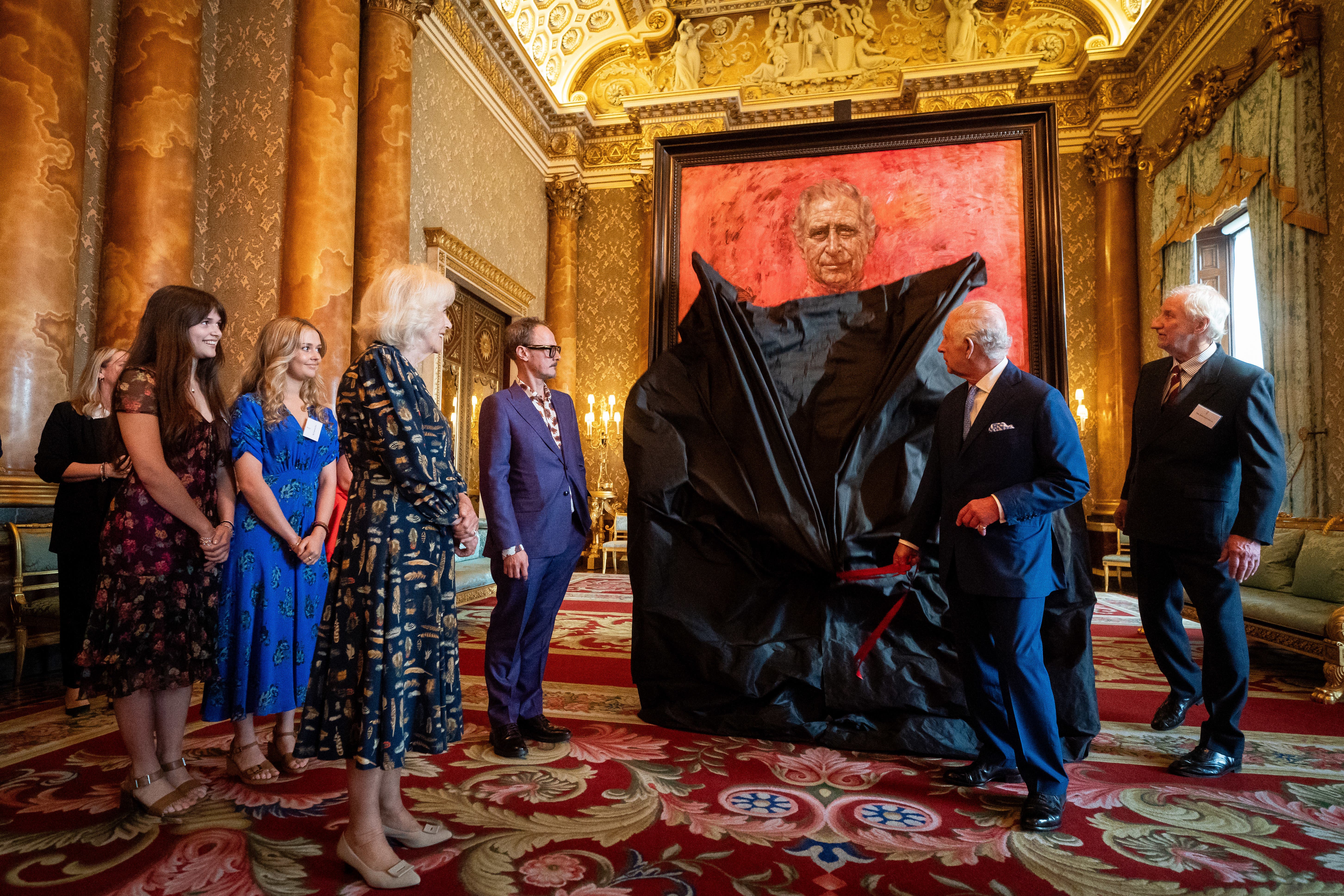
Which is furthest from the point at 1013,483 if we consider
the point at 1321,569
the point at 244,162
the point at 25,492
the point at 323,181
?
the point at 244,162

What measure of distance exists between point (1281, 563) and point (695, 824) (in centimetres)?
487

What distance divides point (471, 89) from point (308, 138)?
128 inches

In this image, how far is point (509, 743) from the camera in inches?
103

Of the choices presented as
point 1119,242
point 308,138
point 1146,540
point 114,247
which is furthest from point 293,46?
point 1119,242

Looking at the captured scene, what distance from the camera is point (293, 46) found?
5645mm

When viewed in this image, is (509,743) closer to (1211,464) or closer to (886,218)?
(1211,464)

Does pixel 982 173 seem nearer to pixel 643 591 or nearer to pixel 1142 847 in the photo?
pixel 643 591

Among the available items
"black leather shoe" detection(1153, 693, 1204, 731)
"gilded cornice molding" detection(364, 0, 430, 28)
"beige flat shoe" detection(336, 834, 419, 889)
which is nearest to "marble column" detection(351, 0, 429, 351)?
"gilded cornice molding" detection(364, 0, 430, 28)

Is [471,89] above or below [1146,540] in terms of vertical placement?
above

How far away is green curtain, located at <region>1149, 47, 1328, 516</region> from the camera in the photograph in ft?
19.3

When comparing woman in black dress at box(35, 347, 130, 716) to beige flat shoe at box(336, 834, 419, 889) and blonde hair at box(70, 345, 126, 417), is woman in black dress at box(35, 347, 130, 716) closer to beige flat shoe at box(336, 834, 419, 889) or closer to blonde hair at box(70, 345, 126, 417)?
blonde hair at box(70, 345, 126, 417)

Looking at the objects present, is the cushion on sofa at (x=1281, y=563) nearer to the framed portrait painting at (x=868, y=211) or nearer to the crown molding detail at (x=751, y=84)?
the framed portrait painting at (x=868, y=211)

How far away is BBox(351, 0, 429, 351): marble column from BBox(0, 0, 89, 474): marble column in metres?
2.32

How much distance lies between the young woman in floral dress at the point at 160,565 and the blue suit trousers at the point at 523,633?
92cm
